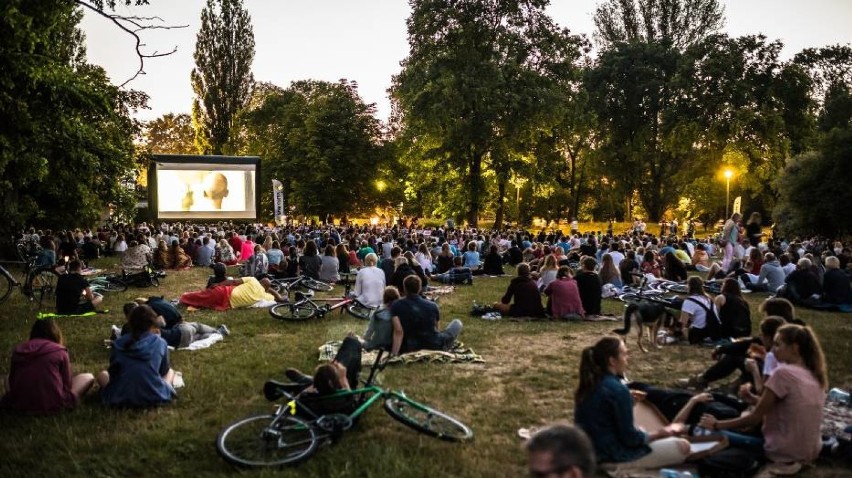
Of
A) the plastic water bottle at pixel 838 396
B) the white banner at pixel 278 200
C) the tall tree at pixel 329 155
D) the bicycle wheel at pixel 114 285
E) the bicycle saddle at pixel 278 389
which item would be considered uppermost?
the tall tree at pixel 329 155

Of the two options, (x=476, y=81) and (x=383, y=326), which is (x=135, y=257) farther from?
(x=476, y=81)

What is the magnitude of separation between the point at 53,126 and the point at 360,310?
8153mm

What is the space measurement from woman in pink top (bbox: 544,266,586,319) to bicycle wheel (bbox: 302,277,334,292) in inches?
230

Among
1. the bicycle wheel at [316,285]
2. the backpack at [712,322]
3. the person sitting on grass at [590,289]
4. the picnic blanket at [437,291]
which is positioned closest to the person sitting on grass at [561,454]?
the backpack at [712,322]

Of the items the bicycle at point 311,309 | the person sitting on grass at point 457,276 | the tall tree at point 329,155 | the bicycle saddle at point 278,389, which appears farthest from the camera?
the tall tree at point 329,155

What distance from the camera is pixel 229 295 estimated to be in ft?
37.4

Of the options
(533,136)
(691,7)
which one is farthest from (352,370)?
(691,7)

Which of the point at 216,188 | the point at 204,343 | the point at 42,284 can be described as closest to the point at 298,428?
the point at 204,343

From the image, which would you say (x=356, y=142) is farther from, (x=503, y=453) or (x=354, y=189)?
(x=503, y=453)

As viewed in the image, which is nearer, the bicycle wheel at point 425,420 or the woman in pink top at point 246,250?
the bicycle wheel at point 425,420

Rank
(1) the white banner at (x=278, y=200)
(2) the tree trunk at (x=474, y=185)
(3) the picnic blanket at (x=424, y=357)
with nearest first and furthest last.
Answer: (3) the picnic blanket at (x=424, y=357)
(2) the tree trunk at (x=474, y=185)
(1) the white banner at (x=278, y=200)

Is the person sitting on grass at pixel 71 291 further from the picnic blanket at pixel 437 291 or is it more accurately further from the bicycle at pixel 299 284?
the picnic blanket at pixel 437 291

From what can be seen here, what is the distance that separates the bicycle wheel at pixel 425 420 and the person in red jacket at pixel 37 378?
3.30m

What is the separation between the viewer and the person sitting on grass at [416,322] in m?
7.44
